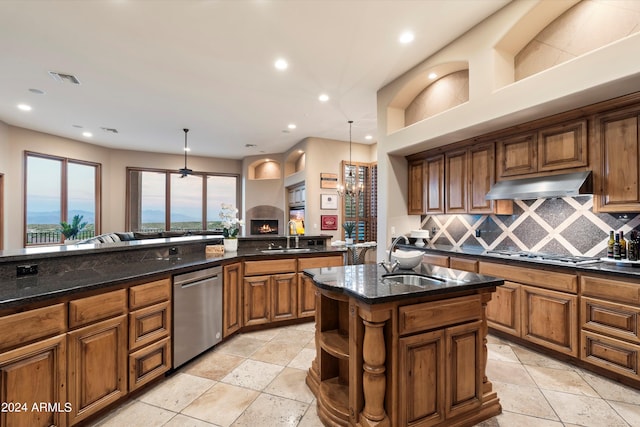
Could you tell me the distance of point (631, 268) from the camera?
92.3 inches

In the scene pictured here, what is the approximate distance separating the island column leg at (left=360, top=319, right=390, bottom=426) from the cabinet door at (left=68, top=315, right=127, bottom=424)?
65.8 inches

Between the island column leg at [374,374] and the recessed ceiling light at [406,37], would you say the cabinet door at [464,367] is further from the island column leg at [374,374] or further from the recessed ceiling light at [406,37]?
the recessed ceiling light at [406,37]

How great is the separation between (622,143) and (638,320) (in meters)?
1.44

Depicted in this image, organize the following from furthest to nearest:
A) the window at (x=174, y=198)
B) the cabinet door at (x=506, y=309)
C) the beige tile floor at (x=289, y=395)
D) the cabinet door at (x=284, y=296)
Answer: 1. the window at (x=174, y=198)
2. the cabinet door at (x=284, y=296)
3. the cabinet door at (x=506, y=309)
4. the beige tile floor at (x=289, y=395)

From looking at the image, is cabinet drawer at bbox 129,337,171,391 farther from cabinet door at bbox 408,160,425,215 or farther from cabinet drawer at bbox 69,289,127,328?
cabinet door at bbox 408,160,425,215

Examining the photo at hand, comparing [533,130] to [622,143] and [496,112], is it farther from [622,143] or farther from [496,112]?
[622,143]

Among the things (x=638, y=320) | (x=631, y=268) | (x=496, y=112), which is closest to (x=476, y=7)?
(x=496, y=112)

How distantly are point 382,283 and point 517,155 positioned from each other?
249cm

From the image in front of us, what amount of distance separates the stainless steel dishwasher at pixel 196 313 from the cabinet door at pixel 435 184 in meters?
3.01

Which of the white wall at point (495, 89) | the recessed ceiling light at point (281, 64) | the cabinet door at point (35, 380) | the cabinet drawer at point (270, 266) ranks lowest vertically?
the cabinet door at point (35, 380)

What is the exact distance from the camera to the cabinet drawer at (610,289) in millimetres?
2217

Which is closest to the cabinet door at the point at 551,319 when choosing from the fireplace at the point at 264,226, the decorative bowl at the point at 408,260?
the decorative bowl at the point at 408,260

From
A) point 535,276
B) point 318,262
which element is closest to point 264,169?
point 318,262

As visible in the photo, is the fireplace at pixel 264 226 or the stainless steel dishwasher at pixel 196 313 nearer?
the stainless steel dishwasher at pixel 196 313
